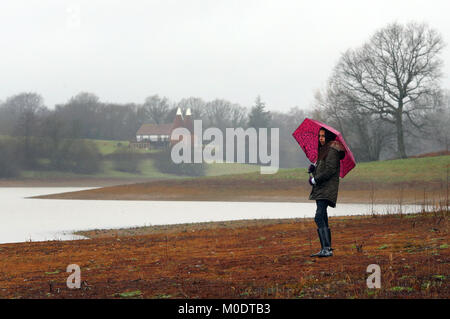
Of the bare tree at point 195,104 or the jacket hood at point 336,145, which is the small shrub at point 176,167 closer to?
the bare tree at point 195,104

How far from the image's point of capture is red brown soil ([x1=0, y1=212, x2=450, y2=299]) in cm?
863

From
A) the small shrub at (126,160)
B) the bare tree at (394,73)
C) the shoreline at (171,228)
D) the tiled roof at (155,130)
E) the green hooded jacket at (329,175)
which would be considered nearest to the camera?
the green hooded jacket at (329,175)

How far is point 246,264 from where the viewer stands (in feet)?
37.6

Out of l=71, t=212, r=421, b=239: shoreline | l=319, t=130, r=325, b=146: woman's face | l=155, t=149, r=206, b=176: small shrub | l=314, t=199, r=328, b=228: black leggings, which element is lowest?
l=71, t=212, r=421, b=239: shoreline

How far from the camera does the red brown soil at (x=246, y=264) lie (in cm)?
863

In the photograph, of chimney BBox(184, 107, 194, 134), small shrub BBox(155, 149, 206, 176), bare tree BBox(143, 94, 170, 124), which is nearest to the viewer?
small shrub BBox(155, 149, 206, 176)

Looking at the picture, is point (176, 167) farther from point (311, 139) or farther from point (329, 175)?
point (329, 175)

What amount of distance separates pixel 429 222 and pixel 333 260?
271 inches

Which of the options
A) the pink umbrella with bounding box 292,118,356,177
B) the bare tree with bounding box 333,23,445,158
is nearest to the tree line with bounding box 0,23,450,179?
the bare tree with bounding box 333,23,445,158

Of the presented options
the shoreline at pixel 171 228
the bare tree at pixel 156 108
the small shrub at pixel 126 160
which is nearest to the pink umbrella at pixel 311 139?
the shoreline at pixel 171 228

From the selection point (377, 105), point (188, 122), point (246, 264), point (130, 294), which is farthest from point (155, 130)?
point (130, 294)

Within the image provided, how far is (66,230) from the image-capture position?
24.9 m

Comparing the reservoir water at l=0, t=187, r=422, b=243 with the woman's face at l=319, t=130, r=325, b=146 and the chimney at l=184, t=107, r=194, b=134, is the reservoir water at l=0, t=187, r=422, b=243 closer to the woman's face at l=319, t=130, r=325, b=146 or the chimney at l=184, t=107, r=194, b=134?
the woman's face at l=319, t=130, r=325, b=146
